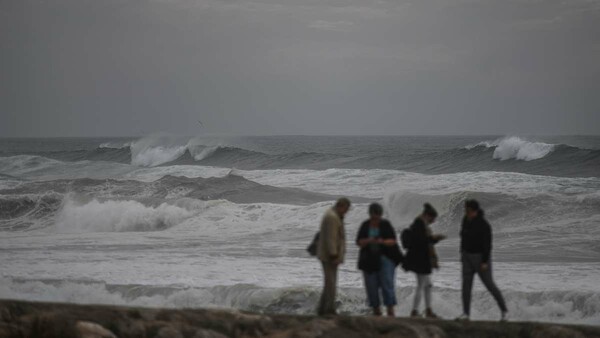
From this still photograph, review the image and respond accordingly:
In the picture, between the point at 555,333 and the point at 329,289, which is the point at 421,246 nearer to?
the point at 329,289

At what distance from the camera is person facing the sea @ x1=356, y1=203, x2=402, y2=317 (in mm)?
7977

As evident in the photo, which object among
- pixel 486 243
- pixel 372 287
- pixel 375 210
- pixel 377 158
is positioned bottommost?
pixel 372 287

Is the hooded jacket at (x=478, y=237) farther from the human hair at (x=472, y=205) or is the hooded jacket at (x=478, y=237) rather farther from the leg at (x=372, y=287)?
the leg at (x=372, y=287)

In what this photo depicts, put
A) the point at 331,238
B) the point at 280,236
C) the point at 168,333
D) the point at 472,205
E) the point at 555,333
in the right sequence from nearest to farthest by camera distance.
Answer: the point at 168,333, the point at 555,333, the point at 331,238, the point at 472,205, the point at 280,236

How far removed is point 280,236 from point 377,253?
43.0 ft

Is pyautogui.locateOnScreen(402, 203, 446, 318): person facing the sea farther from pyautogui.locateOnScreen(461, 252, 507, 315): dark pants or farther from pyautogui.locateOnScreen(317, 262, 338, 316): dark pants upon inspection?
pyautogui.locateOnScreen(317, 262, 338, 316): dark pants

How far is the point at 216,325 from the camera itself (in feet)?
23.3

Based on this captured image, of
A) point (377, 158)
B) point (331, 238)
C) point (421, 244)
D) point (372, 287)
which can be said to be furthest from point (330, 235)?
point (377, 158)

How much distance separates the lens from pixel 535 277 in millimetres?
13531

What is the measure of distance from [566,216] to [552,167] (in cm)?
1963

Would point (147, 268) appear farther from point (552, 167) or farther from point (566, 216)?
point (552, 167)

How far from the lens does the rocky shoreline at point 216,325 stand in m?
6.79

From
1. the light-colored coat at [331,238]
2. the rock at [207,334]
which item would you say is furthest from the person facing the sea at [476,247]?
the rock at [207,334]

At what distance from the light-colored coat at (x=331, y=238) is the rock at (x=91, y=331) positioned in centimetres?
228
